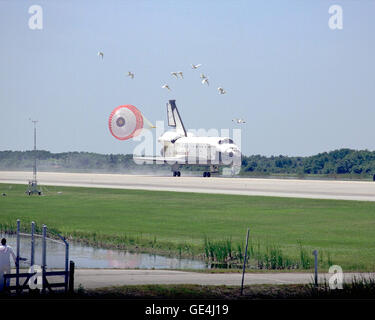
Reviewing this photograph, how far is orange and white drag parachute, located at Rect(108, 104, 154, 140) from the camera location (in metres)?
90.7

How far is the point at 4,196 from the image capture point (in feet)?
215

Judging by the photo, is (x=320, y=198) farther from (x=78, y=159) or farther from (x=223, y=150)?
(x=78, y=159)

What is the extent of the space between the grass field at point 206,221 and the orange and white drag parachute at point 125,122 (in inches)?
1050

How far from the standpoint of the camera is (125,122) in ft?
305

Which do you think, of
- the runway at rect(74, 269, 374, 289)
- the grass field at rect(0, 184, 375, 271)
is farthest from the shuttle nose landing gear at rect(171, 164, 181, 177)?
the runway at rect(74, 269, 374, 289)

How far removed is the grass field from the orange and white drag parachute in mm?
26676

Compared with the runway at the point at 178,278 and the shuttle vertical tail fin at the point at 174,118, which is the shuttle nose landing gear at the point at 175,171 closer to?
the shuttle vertical tail fin at the point at 174,118

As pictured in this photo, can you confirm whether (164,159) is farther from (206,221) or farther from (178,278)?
(178,278)

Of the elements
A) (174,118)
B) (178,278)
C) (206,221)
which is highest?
(174,118)

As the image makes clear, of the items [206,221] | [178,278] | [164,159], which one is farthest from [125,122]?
[178,278]

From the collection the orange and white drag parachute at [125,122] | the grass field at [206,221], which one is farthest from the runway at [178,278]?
the orange and white drag parachute at [125,122]

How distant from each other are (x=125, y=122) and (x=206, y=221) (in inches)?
2001

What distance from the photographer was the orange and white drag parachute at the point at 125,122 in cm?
9069
